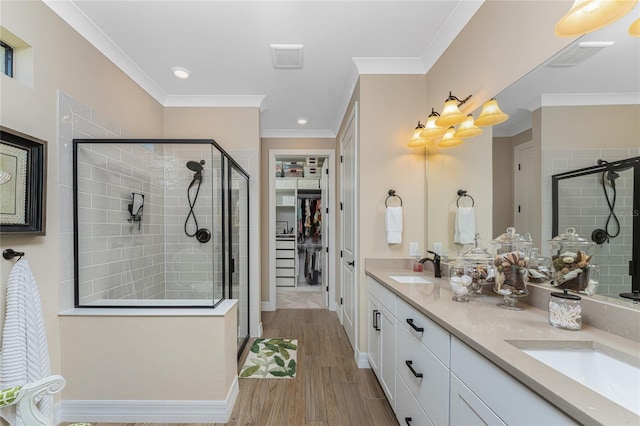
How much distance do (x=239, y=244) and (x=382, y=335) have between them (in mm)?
1654

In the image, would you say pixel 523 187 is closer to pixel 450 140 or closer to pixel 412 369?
pixel 450 140

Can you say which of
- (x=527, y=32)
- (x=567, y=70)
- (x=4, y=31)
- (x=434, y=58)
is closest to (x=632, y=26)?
(x=567, y=70)

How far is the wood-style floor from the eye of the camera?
1806mm

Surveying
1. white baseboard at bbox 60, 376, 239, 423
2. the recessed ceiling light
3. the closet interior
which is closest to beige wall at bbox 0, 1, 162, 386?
white baseboard at bbox 60, 376, 239, 423

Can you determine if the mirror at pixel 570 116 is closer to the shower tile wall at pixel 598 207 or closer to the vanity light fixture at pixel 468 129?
the shower tile wall at pixel 598 207

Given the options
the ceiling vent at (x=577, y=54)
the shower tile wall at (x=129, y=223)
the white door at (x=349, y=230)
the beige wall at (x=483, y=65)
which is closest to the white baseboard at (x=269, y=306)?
the white door at (x=349, y=230)

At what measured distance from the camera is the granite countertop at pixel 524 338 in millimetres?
608

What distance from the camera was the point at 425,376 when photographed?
1304 mm

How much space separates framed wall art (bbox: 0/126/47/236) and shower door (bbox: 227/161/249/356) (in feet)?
3.96

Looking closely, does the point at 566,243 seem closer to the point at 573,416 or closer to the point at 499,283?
the point at 499,283

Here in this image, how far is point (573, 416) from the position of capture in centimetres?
61

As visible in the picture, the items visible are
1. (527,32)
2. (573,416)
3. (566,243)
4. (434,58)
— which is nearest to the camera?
(573,416)

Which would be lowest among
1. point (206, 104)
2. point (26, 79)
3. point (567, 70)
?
point (567, 70)

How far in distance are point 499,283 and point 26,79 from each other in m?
2.77
